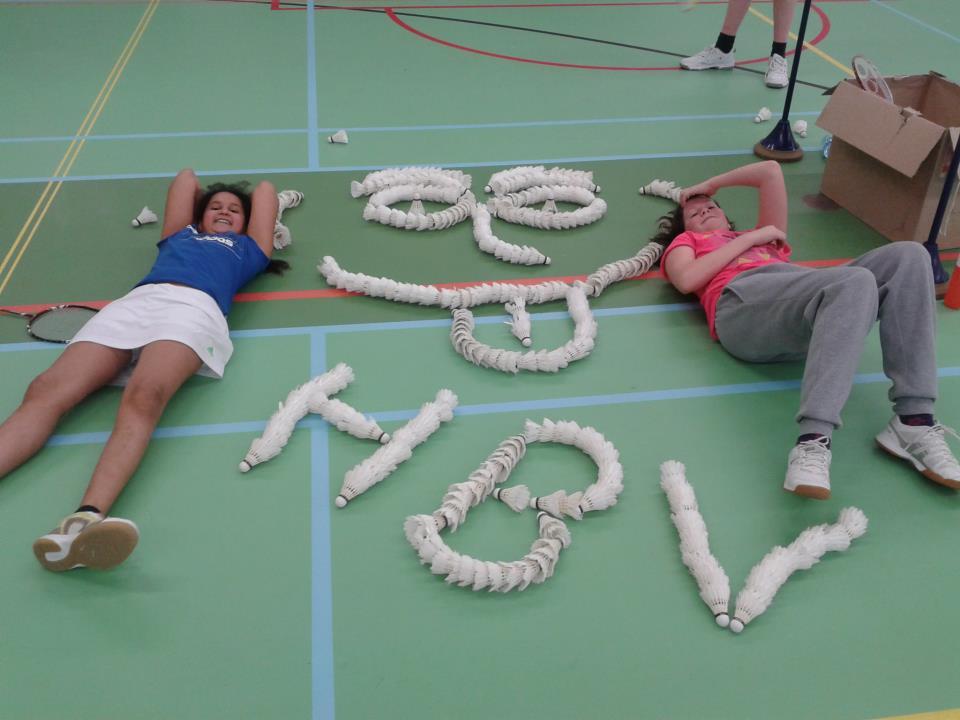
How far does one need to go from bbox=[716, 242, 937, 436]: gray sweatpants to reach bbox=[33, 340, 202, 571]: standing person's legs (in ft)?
6.74

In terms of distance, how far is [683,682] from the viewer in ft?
A: 6.89

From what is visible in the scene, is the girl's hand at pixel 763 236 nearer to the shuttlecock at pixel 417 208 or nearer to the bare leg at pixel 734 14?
the shuttlecock at pixel 417 208

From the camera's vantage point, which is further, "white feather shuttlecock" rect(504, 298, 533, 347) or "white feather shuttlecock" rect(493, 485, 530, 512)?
"white feather shuttlecock" rect(504, 298, 533, 347)

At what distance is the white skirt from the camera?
9.69 ft

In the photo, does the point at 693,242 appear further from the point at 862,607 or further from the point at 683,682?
the point at 683,682

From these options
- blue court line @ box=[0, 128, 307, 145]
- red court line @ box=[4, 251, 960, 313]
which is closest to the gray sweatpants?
red court line @ box=[4, 251, 960, 313]

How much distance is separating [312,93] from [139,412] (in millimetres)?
3821

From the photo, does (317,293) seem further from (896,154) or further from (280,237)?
(896,154)

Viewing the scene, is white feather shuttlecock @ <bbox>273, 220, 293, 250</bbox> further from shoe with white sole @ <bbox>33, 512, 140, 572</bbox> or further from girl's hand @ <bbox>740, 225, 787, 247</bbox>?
girl's hand @ <bbox>740, 225, 787, 247</bbox>

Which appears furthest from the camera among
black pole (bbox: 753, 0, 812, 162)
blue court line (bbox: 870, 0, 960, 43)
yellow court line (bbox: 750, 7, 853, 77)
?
blue court line (bbox: 870, 0, 960, 43)

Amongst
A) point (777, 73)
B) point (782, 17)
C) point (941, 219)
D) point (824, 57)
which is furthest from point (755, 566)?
point (824, 57)

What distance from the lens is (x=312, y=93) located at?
19.5 feet

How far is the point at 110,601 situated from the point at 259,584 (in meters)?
0.40

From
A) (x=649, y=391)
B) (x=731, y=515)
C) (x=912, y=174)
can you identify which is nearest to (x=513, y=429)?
(x=649, y=391)
